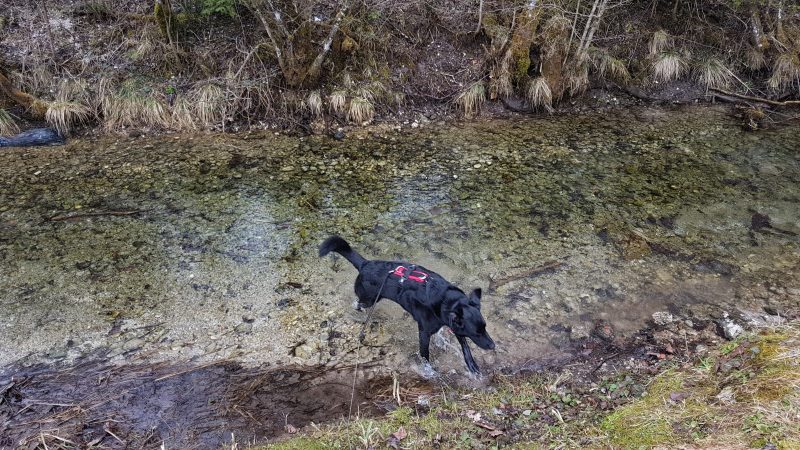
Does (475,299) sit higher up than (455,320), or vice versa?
(475,299)

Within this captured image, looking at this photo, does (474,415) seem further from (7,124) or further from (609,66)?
(7,124)

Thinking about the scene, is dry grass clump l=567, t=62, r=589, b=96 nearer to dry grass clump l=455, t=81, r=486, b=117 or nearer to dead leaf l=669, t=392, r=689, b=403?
dry grass clump l=455, t=81, r=486, b=117

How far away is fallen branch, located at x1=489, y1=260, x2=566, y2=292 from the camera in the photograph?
5238mm

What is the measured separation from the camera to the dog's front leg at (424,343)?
416 cm

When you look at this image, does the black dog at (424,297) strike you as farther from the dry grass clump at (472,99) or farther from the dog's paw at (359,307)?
the dry grass clump at (472,99)

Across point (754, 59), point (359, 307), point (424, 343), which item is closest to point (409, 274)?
point (424, 343)

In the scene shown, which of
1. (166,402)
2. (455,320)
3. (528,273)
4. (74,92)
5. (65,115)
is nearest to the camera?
(455,320)

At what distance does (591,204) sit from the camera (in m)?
6.60

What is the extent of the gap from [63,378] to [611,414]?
4488 mm

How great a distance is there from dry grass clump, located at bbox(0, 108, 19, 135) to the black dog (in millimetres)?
6895

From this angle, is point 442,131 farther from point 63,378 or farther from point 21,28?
point 21,28

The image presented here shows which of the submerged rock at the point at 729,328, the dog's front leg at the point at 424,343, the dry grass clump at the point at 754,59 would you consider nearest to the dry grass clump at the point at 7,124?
the dog's front leg at the point at 424,343

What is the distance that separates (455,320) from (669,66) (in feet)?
27.6

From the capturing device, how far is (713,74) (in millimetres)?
9508
